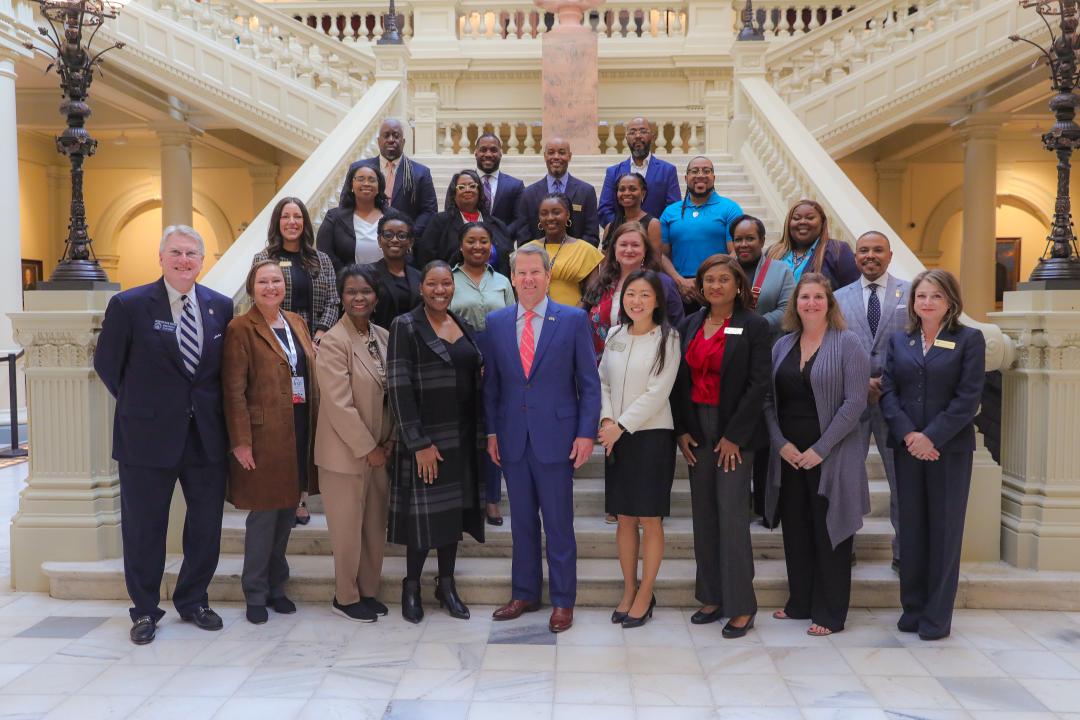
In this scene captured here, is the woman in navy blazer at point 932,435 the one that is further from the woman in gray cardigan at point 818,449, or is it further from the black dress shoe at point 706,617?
the black dress shoe at point 706,617

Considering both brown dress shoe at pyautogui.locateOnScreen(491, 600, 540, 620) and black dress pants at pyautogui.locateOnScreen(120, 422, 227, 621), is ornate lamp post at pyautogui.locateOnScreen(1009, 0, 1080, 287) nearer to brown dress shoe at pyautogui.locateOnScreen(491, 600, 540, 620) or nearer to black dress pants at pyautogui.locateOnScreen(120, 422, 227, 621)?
brown dress shoe at pyautogui.locateOnScreen(491, 600, 540, 620)

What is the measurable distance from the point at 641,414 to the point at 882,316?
4.90 ft

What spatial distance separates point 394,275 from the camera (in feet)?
17.0

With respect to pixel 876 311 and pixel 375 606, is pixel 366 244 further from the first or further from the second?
pixel 876 311

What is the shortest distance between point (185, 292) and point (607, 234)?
103 inches

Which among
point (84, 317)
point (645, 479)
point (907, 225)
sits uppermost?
point (907, 225)

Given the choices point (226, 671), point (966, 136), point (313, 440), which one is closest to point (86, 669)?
point (226, 671)

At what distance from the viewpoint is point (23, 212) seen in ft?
55.6

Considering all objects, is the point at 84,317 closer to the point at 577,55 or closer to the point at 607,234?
the point at 607,234

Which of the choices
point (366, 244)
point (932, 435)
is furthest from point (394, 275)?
point (932, 435)

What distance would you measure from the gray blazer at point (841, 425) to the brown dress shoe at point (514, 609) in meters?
1.53

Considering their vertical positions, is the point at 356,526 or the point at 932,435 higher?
the point at 932,435

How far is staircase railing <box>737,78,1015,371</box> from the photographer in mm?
5871

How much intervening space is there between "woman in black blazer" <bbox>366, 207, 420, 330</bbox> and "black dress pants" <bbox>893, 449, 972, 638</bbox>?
2.78 metres
